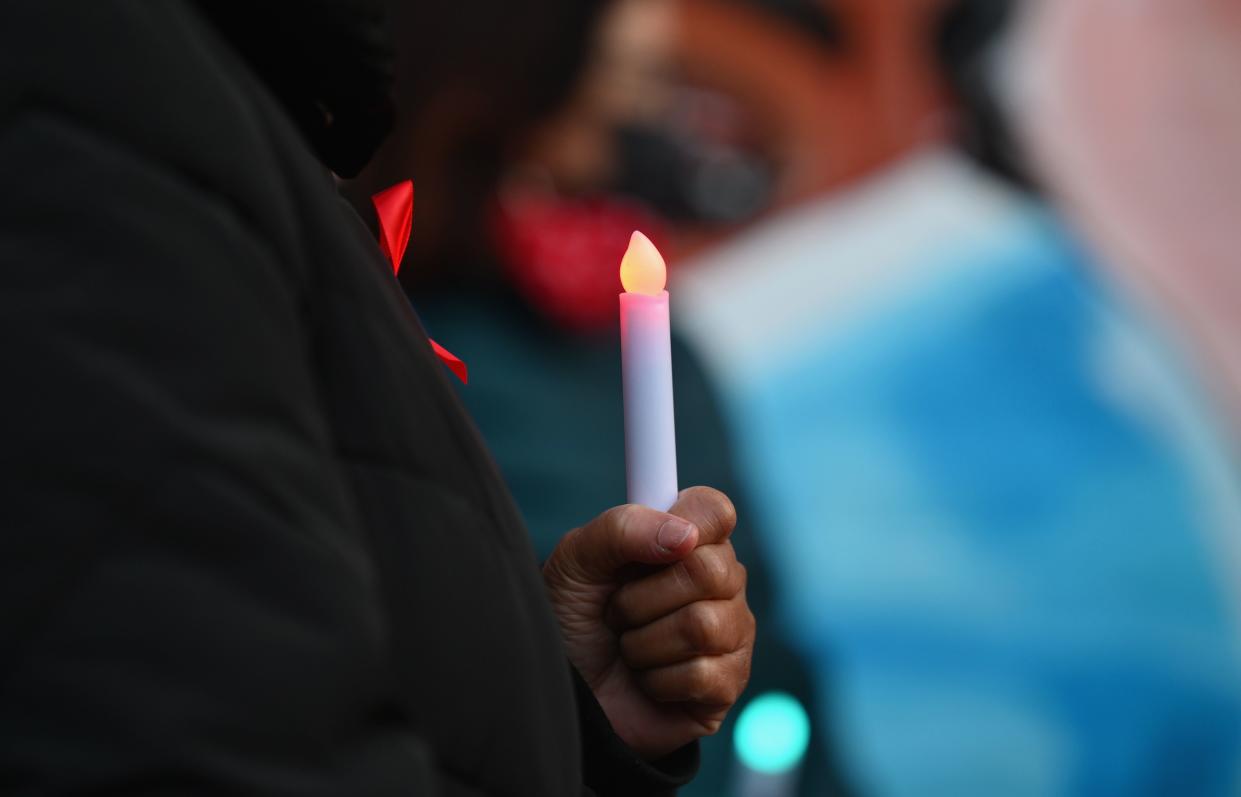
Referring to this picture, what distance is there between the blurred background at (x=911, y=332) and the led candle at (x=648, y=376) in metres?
1.39

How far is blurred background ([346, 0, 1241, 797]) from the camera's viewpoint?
1998mm

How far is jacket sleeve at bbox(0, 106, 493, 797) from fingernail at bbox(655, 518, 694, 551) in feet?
0.84

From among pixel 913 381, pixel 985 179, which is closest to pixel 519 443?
pixel 913 381

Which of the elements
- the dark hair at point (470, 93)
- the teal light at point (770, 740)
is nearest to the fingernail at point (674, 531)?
the teal light at point (770, 740)

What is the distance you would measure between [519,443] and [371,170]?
1.74 ft

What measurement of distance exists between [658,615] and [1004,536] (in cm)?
179

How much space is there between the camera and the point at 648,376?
1.59 ft

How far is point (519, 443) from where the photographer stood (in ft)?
6.49

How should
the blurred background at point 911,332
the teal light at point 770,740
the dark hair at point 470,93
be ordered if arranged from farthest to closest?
1. the blurred background at point 911,332
2. the dark hair at point 470,93
3. the teal light at point 770,740

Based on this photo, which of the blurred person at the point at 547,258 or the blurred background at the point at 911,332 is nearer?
the blurred person at the point at 547,258

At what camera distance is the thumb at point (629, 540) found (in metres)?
0.53

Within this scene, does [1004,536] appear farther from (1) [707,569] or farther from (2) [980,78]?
(1) [707,569]

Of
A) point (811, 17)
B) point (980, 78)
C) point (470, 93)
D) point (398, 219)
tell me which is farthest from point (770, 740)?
point (980, 78)

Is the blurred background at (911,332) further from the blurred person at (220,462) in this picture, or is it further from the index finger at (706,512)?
the blurred person at (220,462)
